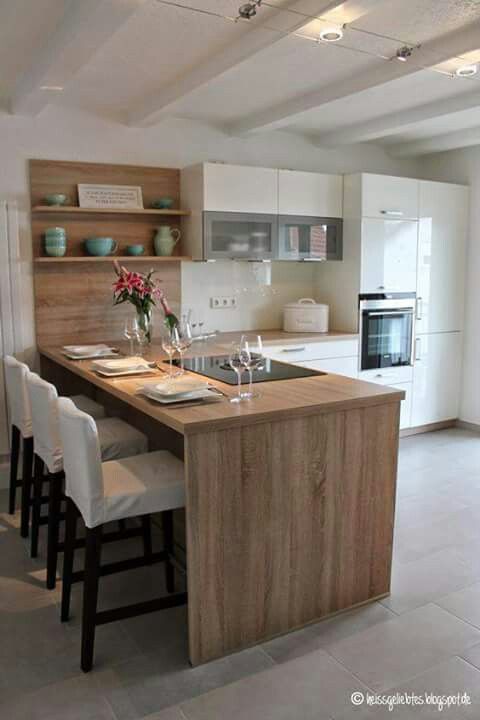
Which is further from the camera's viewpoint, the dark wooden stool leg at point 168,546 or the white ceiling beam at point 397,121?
the white ceiling beam at point 397,121

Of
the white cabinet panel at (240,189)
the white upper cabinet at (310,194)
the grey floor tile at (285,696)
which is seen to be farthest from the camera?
the white upper cabinet at (310,194)

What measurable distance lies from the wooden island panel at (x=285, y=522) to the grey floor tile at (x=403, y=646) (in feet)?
0.65

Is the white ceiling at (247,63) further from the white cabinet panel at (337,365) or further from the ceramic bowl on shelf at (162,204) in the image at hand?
the white cabinet panel at (337,365)

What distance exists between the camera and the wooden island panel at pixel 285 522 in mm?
2240

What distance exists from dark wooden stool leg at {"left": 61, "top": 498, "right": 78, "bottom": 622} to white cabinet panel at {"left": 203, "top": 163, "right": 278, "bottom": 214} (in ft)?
8.24

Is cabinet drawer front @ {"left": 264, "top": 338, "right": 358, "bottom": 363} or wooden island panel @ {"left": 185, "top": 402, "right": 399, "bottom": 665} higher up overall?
cabinet drawer front @ {"left": 264, "top": 338, "right": 358, "bottom": 363}

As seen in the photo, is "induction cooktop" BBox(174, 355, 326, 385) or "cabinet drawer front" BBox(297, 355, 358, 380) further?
"cabinet drawer front" BBox(297, 355, 358, 380)

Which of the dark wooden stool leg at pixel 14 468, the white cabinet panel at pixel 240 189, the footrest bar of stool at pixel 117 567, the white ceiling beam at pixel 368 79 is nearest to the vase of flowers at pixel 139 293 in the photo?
the white cabinet panel at pixel 240 189

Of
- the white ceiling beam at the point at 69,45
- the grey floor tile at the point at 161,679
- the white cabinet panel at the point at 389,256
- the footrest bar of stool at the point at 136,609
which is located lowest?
the grey floor tile at the point at 161,679

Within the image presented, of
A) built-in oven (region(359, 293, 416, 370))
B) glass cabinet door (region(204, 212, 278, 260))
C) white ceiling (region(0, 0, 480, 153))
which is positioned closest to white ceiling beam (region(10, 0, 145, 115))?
white ceiling (region(0, 0, 480, 153))

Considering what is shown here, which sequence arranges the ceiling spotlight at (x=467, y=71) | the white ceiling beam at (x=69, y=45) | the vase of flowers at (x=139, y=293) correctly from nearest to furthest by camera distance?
the white ceiling beam at (x=69, y=45), the ceiling spotlight at (x=467, y=71), the vase of flowers at (x=139, y=293)

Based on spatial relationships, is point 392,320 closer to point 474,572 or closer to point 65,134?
point 474,572

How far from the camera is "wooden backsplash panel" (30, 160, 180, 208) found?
13.5 feet

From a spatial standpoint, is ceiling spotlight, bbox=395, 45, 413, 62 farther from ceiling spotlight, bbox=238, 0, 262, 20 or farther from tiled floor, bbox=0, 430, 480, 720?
tiled floor, bbox=0, 430, 480, 720
